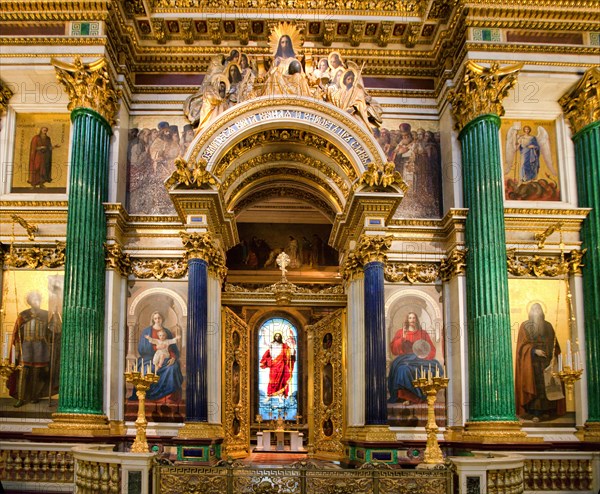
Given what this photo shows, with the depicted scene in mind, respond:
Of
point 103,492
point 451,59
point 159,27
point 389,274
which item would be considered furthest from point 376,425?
point 159,27

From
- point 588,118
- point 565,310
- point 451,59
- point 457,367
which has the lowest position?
point 457,367

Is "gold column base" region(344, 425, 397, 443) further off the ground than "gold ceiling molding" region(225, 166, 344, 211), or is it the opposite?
"gold ceiling molding" region(225, 166, 344, 211)

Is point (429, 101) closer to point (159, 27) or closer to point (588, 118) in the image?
point (588, 118)

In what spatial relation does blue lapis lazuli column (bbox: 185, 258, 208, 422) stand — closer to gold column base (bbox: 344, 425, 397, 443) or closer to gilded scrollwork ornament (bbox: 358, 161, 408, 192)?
gold column base (bbox: 344, 425, 397, 443)

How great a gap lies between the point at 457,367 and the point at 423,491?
4.83 meters

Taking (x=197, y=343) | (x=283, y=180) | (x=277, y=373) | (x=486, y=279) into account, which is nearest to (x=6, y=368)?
(x=197, y=343)

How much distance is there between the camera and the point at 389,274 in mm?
15227

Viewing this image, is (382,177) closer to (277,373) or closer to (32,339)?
(32,339)

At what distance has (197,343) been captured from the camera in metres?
13.8

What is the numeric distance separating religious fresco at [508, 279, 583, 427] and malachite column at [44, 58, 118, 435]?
788 cm

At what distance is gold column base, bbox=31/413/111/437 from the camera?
40.8 feet

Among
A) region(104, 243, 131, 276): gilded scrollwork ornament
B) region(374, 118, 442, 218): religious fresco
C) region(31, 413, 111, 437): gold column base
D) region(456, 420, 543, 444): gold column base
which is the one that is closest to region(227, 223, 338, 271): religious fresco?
region(374, 118, 442, 218): religious fresco

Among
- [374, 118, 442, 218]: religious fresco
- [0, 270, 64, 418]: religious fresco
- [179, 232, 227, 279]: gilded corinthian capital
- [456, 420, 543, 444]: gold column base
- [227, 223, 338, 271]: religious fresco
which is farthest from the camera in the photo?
[227, 223, 338, 271]: religious fresco

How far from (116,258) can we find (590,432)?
9.57 metres
